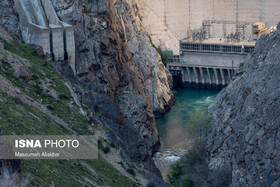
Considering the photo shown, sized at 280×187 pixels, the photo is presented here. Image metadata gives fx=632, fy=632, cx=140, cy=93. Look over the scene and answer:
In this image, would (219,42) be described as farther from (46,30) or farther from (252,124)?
(252,124)

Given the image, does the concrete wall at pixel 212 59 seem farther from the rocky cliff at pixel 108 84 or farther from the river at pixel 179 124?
the rocky cliff at pixel 108 84

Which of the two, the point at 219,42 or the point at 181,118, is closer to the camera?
the point at 181,118

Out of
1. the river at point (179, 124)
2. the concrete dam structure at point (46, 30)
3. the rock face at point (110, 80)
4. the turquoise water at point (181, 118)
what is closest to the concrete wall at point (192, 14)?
the river at point (179, 124)

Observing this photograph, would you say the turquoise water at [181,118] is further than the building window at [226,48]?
No

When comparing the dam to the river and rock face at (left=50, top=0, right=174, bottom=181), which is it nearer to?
the river

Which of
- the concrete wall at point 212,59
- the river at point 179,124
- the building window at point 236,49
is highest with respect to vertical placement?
the building window at point 236,49

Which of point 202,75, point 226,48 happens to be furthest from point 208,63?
point 226,48
